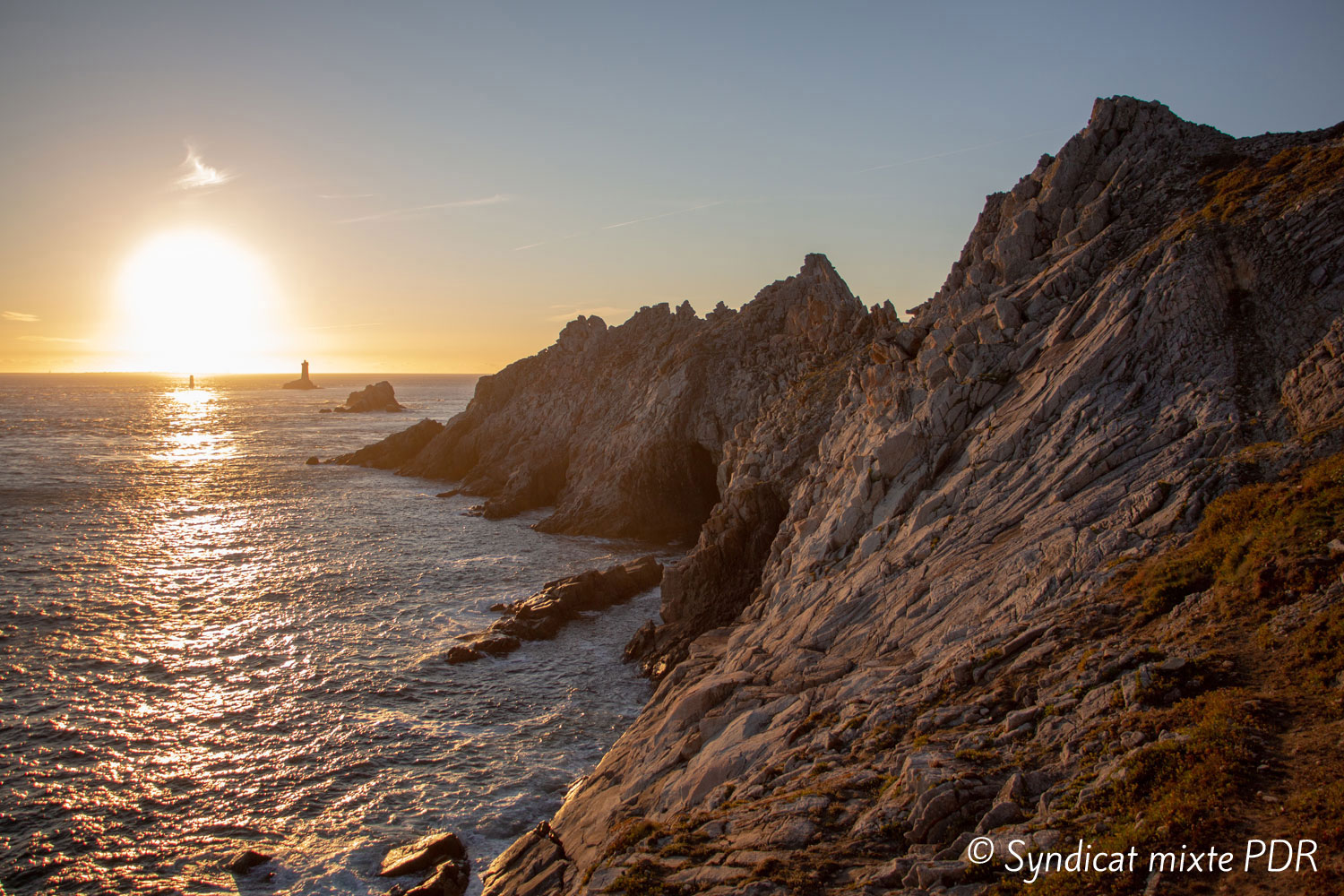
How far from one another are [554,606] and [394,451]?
58.8 metres

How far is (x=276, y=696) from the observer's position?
1107 inches

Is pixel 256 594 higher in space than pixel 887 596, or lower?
lower

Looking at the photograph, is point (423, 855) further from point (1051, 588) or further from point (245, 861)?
point (1051, 588)

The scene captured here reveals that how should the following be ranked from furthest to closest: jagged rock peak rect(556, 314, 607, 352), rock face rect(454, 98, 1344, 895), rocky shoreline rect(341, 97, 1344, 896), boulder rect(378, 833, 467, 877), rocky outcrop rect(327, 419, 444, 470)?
rocky outcrop rect(327, 419, 444, 470) → jagged rock peak rect(556, 314, 607, 352) → boulder rect(378, 833, 467, 877) → rock face rect(454, 98, 1344, 895) → rocky shoreline rect(341, 97, 1344, 896)

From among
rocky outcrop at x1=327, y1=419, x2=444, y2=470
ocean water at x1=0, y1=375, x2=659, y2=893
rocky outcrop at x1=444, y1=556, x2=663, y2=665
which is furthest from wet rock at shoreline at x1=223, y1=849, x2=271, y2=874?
rocky outcrop at x1=327, y1=419, x2=444, y2=470

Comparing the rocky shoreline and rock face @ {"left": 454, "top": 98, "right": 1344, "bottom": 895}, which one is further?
rock face @ {"left": 454, "top": 98, "right": 1344, "bottom": 895}

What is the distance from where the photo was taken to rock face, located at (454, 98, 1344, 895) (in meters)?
11.4

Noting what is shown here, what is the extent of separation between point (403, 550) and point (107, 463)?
209 ft

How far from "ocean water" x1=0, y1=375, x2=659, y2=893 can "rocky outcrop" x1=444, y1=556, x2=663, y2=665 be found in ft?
2.69

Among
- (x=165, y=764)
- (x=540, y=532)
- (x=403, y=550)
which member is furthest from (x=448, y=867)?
(x=540, y=532)

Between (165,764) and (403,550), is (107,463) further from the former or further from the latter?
(165,764)

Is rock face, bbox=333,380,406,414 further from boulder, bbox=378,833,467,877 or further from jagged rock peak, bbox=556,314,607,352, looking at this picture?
boulder, bbox=378,833,467,877

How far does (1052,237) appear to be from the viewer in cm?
2733

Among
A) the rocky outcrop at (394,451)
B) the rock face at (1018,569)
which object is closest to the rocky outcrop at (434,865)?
the rock face at (1018,569)
